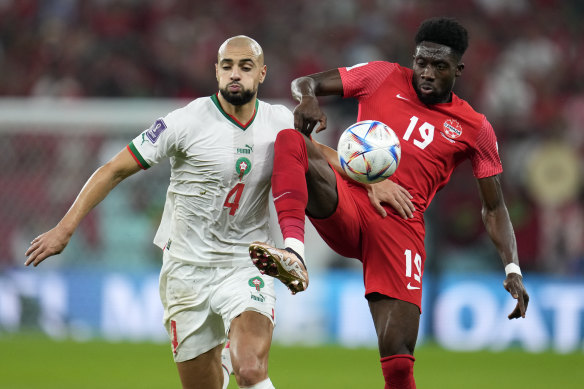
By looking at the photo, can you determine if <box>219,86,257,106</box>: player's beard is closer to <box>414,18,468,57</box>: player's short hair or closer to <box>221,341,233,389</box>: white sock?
<box>414,18,468,57</box>: player's short hair

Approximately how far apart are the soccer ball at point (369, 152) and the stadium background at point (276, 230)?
6104 millimetres

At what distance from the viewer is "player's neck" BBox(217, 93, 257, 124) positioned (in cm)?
575

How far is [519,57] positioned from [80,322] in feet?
25.7

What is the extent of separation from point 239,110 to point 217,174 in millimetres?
402

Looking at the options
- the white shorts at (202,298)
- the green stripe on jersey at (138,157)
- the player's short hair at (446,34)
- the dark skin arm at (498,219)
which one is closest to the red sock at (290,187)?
the white shorts at (202,298)

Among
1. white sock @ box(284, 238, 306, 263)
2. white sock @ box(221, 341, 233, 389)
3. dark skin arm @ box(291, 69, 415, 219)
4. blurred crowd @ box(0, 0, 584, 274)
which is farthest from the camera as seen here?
blurred crowd @ box(0, 0, 584, 274)

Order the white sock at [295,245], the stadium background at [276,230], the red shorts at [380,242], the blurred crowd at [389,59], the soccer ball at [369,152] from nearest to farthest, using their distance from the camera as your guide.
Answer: the white sock at [295,245], the soccer ball at [369,152], the red shorts at [380,242], the stadium background at [276,230], the blurred crowd at [389,59]

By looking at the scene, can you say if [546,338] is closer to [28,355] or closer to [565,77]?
[565,77]

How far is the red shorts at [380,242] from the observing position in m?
5.94

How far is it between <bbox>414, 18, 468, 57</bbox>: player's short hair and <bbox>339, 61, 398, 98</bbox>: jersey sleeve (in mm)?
367

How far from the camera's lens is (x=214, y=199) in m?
5.77

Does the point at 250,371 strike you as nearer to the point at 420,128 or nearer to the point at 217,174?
the point at 217,174

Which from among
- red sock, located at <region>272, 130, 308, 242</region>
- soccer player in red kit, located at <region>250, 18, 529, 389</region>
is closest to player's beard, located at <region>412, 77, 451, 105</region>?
soccer player in red kit, located at <region>250, 18, 529, 389</region>

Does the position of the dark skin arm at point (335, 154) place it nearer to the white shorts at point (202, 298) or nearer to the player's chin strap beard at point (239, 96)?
the player's chin strap beard at point (239, 96)
